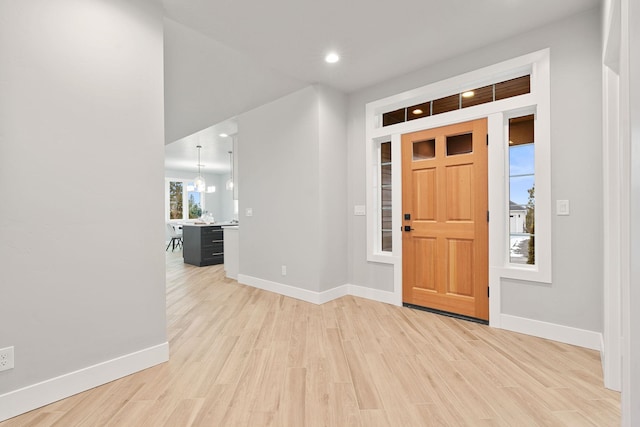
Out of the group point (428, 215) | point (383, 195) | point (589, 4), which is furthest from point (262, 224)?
point (589, 4)

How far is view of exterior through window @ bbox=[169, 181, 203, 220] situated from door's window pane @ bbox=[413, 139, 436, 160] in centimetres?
1012

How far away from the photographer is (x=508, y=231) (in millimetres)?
2879

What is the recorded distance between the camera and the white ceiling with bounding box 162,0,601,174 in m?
2.34

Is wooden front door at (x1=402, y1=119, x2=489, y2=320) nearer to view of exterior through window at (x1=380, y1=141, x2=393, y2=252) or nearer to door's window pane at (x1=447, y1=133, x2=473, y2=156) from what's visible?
door's window pane at (x1=447, y1=133, x2=473, y2=156)

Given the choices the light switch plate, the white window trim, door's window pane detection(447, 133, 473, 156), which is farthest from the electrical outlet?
the light switch plate

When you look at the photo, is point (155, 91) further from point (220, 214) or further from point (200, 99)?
point (220, 214)

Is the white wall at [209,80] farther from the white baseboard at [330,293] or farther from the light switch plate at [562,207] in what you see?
the light switch plate at [562,207]

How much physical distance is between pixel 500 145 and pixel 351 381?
2457 mm

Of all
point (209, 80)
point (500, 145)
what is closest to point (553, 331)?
point (500, 145)

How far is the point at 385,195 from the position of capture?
12.7 ft

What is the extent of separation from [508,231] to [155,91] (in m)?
3.28

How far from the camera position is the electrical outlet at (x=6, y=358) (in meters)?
1.59

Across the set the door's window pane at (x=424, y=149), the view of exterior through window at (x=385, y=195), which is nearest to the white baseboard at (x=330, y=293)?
the view of exterior through window at (x=385, y=195)

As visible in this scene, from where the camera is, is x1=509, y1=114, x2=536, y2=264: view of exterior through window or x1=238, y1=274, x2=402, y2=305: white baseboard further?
x1=238, y1=274, x2=402, y2=305: white baseboard
